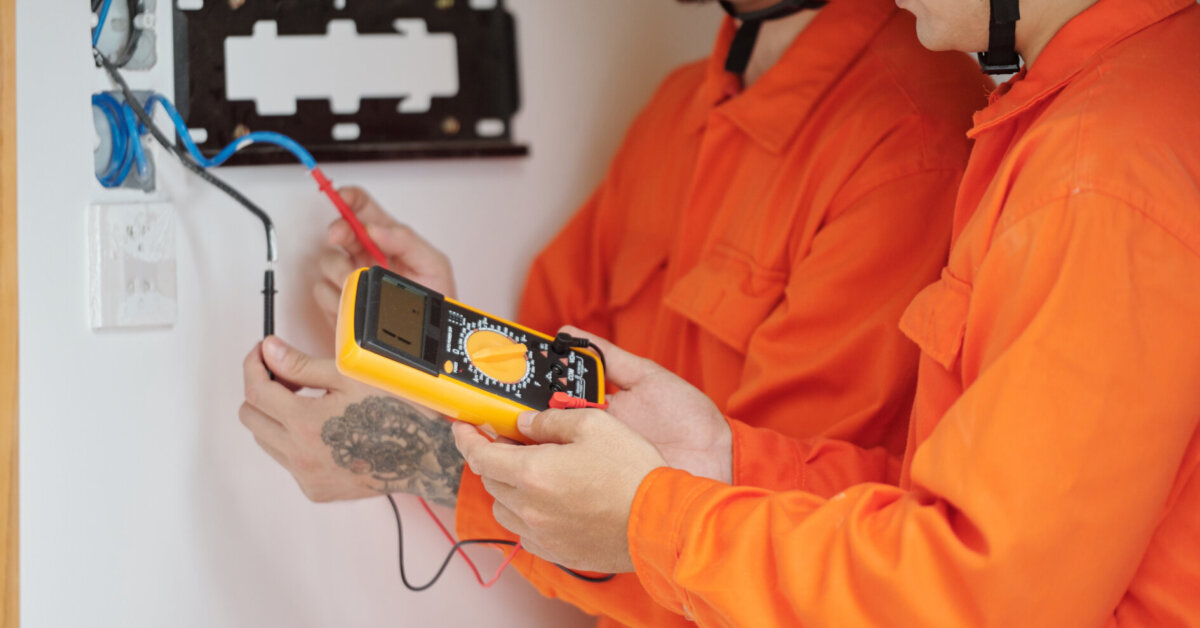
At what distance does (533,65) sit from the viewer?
1.30 m

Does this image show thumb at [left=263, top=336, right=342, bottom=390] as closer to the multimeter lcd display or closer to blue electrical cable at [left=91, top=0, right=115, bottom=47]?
the multimeter lcd display

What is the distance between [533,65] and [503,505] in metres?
0.65

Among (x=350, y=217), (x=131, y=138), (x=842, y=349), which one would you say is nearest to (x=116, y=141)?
(x=131, y=138)

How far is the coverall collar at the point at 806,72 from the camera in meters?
1.05

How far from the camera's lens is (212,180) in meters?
1.00

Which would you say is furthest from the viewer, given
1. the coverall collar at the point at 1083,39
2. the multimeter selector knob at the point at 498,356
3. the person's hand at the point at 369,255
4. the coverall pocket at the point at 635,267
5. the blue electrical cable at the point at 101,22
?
the coverall pocket at the point at 635,267

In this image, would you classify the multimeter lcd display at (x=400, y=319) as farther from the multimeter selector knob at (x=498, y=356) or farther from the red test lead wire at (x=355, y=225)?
the red test lead wire at (x=355, y=225)

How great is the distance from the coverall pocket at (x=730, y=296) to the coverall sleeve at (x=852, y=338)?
5 centimetres

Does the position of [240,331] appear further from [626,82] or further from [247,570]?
[626,82]

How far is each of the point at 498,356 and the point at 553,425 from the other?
0.09m

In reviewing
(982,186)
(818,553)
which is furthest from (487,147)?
(818,553)

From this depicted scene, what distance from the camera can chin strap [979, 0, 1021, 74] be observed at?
729 millimetres

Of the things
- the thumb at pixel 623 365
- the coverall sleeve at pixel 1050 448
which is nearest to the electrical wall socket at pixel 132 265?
the thumb at pixel 623 365

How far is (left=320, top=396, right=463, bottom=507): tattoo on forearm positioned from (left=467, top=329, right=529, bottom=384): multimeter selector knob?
0.74 feet
